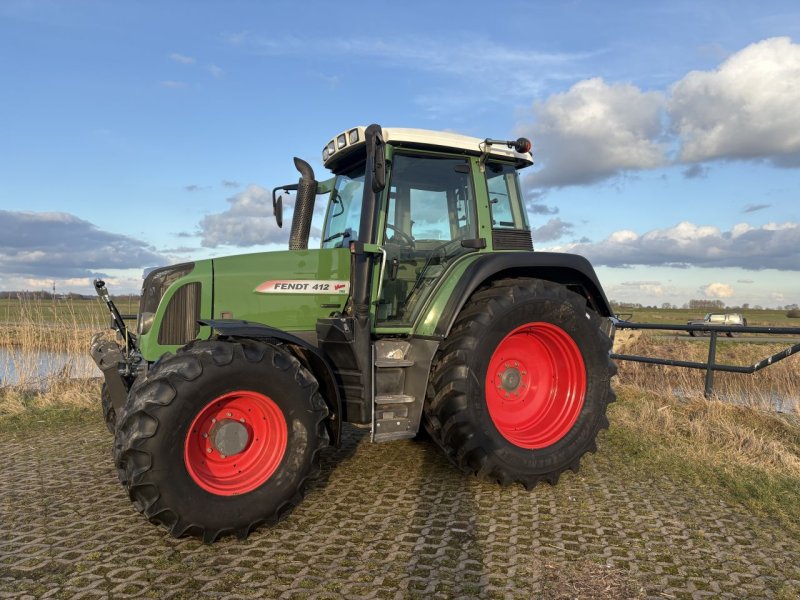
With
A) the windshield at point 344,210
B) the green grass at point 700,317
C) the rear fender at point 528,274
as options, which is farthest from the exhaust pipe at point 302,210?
the green grass at point 700,317

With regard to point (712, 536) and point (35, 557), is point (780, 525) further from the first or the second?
point (35, 557)

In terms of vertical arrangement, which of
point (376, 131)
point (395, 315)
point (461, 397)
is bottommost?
point (461, 397)

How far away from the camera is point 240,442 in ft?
11.3

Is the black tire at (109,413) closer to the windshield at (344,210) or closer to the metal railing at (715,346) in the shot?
the windshield at (344,210)

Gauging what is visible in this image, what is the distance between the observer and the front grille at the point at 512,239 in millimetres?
4738

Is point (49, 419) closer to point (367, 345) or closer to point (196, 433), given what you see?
point (196, 433)

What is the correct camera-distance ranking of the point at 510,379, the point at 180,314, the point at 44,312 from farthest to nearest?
the point at 44,312 → the point at 510,379 → the point at 180,314

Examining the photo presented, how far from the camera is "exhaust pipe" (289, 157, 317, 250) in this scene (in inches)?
188

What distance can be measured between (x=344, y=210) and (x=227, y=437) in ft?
6.95

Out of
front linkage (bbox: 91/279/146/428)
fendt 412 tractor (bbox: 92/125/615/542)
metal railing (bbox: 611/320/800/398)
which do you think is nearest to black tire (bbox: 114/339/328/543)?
fendt 412 tractor (bbox: 92/125/615/542)

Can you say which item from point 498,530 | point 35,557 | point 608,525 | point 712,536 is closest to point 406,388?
point 498,530

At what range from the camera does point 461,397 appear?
3.94 metres

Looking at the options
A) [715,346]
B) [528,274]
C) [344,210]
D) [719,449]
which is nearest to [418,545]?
[528,274]

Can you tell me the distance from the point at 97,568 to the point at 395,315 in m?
2.35
